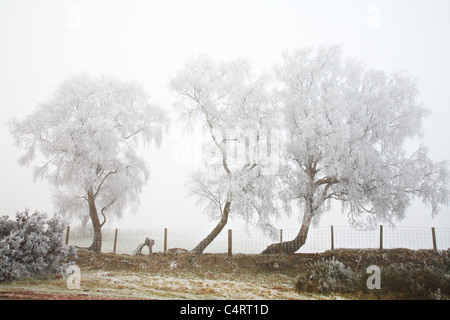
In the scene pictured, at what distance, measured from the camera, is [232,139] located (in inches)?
589

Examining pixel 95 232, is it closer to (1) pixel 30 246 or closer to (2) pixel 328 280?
(1) pixel 30 246

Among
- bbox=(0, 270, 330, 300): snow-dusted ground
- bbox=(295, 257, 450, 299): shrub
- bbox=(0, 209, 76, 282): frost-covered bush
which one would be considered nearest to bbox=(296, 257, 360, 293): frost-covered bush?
bbox=(295, 257, 450, 299): shrub

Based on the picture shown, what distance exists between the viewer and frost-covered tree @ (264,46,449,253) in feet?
44.2

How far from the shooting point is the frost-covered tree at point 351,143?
13.5 meters

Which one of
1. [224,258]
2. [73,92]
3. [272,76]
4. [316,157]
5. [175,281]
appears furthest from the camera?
[73,92]

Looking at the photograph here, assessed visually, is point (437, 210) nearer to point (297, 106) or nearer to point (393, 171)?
point (393, 171)

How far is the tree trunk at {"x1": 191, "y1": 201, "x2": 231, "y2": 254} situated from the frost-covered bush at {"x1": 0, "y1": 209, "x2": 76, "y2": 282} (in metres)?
6.13

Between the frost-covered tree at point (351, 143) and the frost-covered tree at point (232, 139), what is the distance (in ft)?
4.64

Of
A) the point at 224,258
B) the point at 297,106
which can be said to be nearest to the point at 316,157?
the point at 297,106

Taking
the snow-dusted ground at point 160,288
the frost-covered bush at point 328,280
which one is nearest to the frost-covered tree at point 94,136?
the snow-dusted ground at point 160,288

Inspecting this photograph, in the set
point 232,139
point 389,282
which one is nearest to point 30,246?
point 232,139

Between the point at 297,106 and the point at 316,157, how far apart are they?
2887 millimetres

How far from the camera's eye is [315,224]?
15.3m

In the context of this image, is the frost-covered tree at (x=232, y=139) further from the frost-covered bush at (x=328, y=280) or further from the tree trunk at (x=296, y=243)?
the frost-covered bush at (x=328, y=280)
